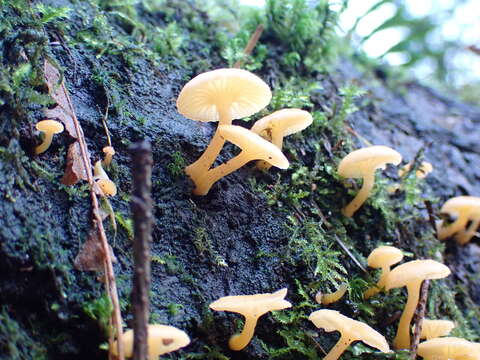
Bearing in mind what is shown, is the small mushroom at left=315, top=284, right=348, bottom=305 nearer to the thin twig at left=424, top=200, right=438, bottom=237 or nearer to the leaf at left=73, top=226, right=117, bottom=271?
the leaf at left=73, top=226, right=117, bottom=271

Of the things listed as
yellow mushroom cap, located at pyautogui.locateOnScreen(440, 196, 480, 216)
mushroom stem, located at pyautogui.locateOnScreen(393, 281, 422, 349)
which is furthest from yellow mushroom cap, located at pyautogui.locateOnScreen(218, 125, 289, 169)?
yellow mushroom cap, located at pyautogui.locateOnScreen(440, 196, 480, 216)

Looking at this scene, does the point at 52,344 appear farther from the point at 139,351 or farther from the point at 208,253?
the point at 208,253

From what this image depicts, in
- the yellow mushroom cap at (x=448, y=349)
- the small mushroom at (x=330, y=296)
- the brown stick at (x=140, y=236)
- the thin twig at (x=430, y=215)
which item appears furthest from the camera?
the thin twig at (x=430, y=215)

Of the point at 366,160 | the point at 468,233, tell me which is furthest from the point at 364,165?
the point at 468,233

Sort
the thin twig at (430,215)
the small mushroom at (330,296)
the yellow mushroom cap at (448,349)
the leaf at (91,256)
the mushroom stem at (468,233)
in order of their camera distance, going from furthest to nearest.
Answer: the mushroom stem at (468,233) < the thin twig at (430,215) < the small mushroom at (330,296) < the yellow mushroom cap at (448,349) < the leaf at (91,256)

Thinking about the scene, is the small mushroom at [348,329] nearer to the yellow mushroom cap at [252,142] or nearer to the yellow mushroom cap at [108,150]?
the yellow mushroom cap at [252,142]

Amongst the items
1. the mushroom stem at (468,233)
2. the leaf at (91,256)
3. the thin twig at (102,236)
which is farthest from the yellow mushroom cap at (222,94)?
the mushroom stem at (468,233)

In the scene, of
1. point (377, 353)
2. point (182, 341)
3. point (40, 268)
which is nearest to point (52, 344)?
point (40, 268)
